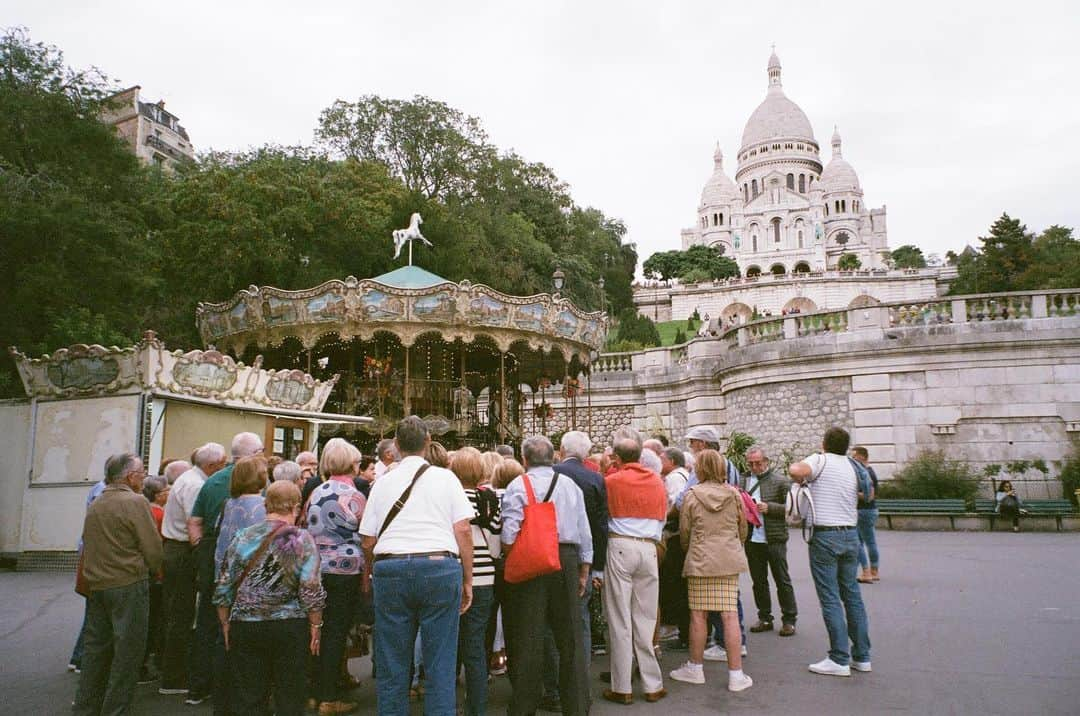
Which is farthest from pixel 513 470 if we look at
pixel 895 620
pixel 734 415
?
pixel 734 415

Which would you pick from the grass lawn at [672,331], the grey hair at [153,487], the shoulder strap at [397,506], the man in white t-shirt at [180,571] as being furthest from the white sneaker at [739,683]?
the grass lawn at [672,331]

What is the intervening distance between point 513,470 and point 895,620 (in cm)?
484

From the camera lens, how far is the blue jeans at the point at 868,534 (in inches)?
398

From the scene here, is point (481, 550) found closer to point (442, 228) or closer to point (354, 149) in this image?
point (442, 228)

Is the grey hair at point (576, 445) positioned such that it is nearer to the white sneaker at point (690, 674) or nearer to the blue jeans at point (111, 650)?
the white sneaker at point (690, 674)

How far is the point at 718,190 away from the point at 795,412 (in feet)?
338

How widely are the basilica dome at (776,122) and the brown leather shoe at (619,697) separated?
12570cm

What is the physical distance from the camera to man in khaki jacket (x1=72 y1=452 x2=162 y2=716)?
497cm

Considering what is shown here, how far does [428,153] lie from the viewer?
40094 millimetres

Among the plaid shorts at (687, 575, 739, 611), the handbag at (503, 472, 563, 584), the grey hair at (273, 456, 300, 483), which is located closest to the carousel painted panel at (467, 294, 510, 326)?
the grey hair at (273, 456, 300, 483)

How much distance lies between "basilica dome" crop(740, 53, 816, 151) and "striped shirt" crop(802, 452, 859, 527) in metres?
124

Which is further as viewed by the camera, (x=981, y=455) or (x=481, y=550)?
(x=981, y=455)

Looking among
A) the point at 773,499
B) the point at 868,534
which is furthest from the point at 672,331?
the point at 773,499

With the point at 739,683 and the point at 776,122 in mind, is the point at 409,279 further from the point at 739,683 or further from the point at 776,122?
the point at 776,122
